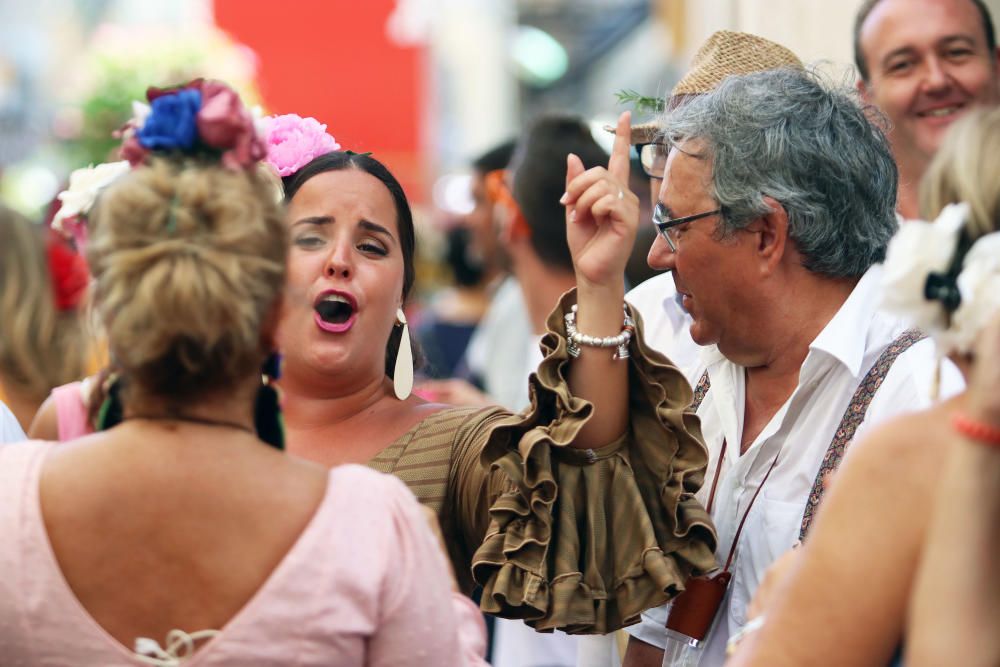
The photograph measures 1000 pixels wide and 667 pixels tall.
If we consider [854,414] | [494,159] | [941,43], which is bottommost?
[854,414]

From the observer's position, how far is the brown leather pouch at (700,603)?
119 inches

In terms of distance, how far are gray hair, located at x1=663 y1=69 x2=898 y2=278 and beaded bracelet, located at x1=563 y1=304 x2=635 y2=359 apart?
325mm

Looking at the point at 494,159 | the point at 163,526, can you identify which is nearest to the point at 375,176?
the point at 163,526

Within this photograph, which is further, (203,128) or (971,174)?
(203,128)

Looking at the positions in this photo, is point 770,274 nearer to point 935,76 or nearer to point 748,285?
point 748,285

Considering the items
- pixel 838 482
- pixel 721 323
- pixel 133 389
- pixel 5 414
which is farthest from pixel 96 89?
pixel 838 482

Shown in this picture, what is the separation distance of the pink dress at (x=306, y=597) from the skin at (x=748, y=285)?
1.14 m

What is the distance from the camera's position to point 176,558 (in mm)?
2076

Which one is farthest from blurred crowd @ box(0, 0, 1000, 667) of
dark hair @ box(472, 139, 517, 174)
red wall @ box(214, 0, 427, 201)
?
red wall @ box(214, 0, 427, 201)

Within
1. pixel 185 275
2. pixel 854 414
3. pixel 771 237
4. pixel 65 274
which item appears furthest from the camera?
pixel 65 274

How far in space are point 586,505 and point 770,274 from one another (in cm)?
64

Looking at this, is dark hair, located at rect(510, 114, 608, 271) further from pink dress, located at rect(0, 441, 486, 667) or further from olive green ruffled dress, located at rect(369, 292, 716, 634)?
pink dress, located at rect(0, 441, 486, 667)

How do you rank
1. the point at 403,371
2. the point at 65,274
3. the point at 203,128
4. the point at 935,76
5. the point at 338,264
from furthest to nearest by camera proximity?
the point at 935,76
the point at 65,274
the point at 403,371
the point at 338,264
the point at 203,128

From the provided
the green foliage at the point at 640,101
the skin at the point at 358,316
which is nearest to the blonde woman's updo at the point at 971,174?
the skin at the point at 358,316
